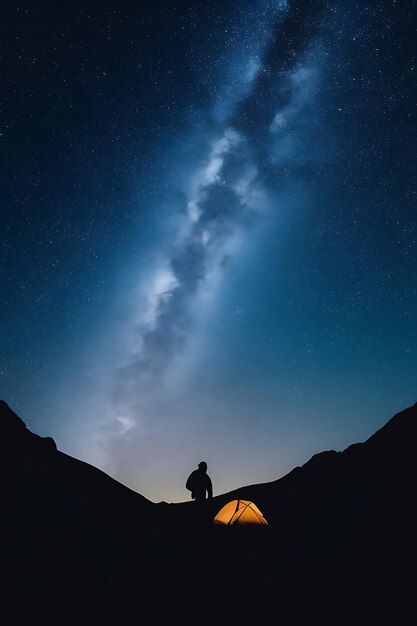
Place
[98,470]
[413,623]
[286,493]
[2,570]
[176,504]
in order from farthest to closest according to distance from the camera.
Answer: [98,470] < [176,504] < [286,493] < [2,570] < [413,623]

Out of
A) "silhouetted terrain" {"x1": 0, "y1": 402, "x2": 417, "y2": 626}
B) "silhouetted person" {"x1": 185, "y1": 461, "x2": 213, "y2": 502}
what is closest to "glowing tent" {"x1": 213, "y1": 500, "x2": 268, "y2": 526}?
"silhouetted terrain" {"x1": 0, "y1": 402, "x2": 417, "y2": 626}

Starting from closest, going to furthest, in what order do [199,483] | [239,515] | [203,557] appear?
[203,557]
[199,483]
[239,515]

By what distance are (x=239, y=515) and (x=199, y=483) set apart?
312 cm

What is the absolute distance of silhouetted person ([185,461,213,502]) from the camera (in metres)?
13.5

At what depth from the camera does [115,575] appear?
10.5 meters

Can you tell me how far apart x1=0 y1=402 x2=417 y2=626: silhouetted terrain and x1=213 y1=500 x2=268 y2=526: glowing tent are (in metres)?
0.52

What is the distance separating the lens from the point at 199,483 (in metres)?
13.5

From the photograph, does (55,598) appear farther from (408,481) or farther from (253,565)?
(408,481)

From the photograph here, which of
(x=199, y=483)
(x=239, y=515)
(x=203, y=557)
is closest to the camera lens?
(x=203, y=557)

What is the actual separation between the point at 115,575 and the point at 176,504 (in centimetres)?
1983

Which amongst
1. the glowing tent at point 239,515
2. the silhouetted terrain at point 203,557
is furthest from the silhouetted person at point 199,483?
the glowing tent at point 239,515

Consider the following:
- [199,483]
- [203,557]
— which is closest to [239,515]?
[199,483]

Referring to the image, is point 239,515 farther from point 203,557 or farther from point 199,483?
point 203,557

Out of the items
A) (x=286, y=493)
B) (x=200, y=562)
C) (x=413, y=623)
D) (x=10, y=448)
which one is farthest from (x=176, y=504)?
(x=413, y=623)
